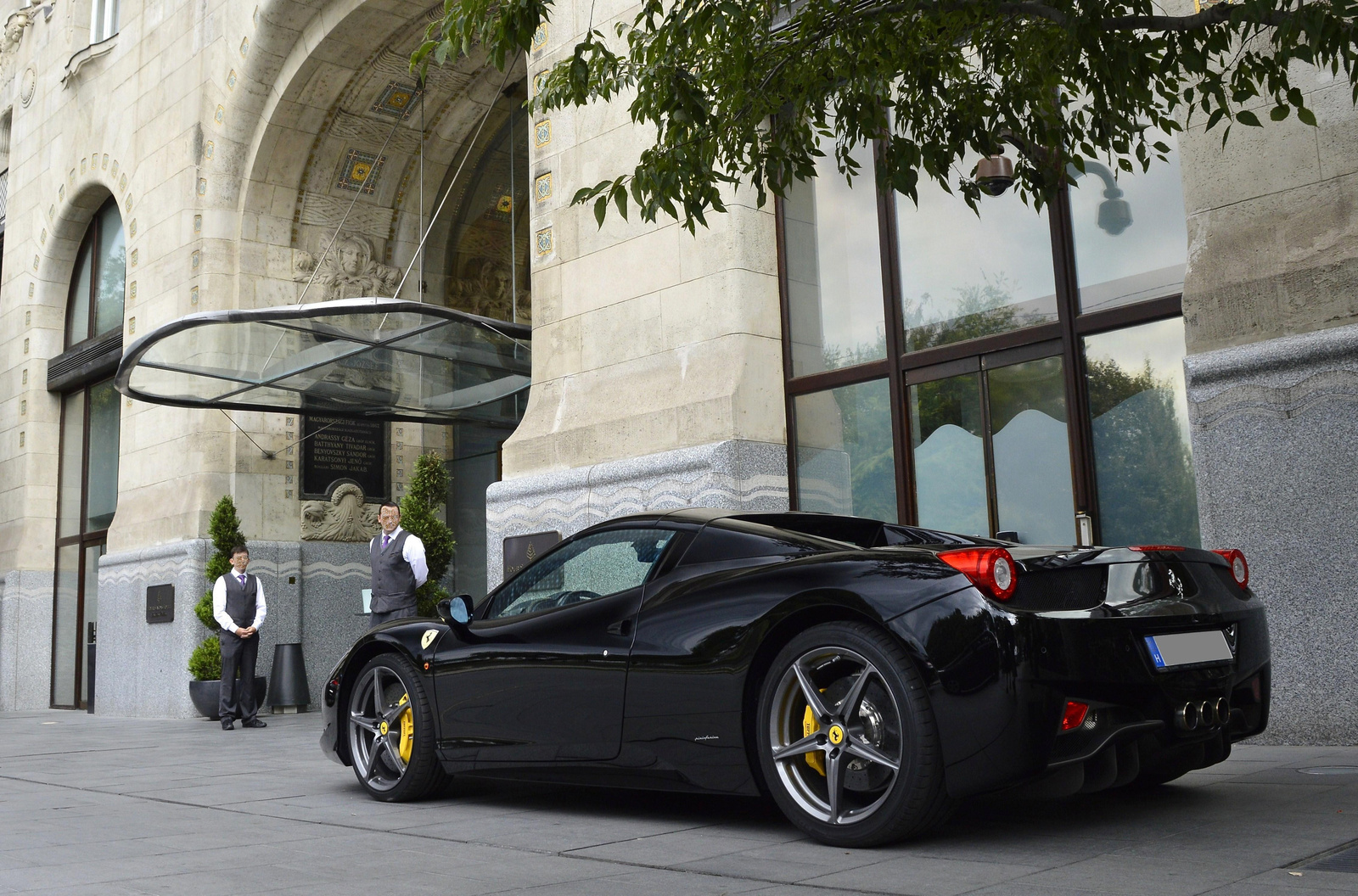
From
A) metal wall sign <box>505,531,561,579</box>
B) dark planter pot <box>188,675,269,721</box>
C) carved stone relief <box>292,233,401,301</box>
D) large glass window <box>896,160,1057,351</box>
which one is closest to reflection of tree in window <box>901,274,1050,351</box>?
large glass window <box>896,160,1057,351</box>

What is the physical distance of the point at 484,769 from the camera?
209 inches

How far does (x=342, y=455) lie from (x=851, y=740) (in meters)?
13.1

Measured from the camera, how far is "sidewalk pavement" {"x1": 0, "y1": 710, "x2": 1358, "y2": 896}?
3.48 m

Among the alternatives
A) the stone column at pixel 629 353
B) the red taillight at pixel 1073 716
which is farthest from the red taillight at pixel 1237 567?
the stone column at pixel 629 353

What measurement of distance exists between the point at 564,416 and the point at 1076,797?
6.67 metres

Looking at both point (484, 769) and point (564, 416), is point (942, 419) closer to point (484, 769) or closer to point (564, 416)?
point (564, 416)

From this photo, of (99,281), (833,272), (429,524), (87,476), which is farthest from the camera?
(99,281)

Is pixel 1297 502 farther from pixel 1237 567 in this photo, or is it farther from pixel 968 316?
pixel 968 316

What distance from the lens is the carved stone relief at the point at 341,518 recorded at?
15.9 m

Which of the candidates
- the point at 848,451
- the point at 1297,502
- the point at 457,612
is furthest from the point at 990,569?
the point at 848,451

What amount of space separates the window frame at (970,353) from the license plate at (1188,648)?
12.0 ft

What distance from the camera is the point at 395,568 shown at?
1058 centimetres

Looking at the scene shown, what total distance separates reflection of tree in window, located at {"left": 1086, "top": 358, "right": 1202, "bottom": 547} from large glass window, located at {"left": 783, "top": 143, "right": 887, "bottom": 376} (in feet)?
6.37

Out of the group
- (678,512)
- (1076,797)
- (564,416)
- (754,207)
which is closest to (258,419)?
(564,416)
